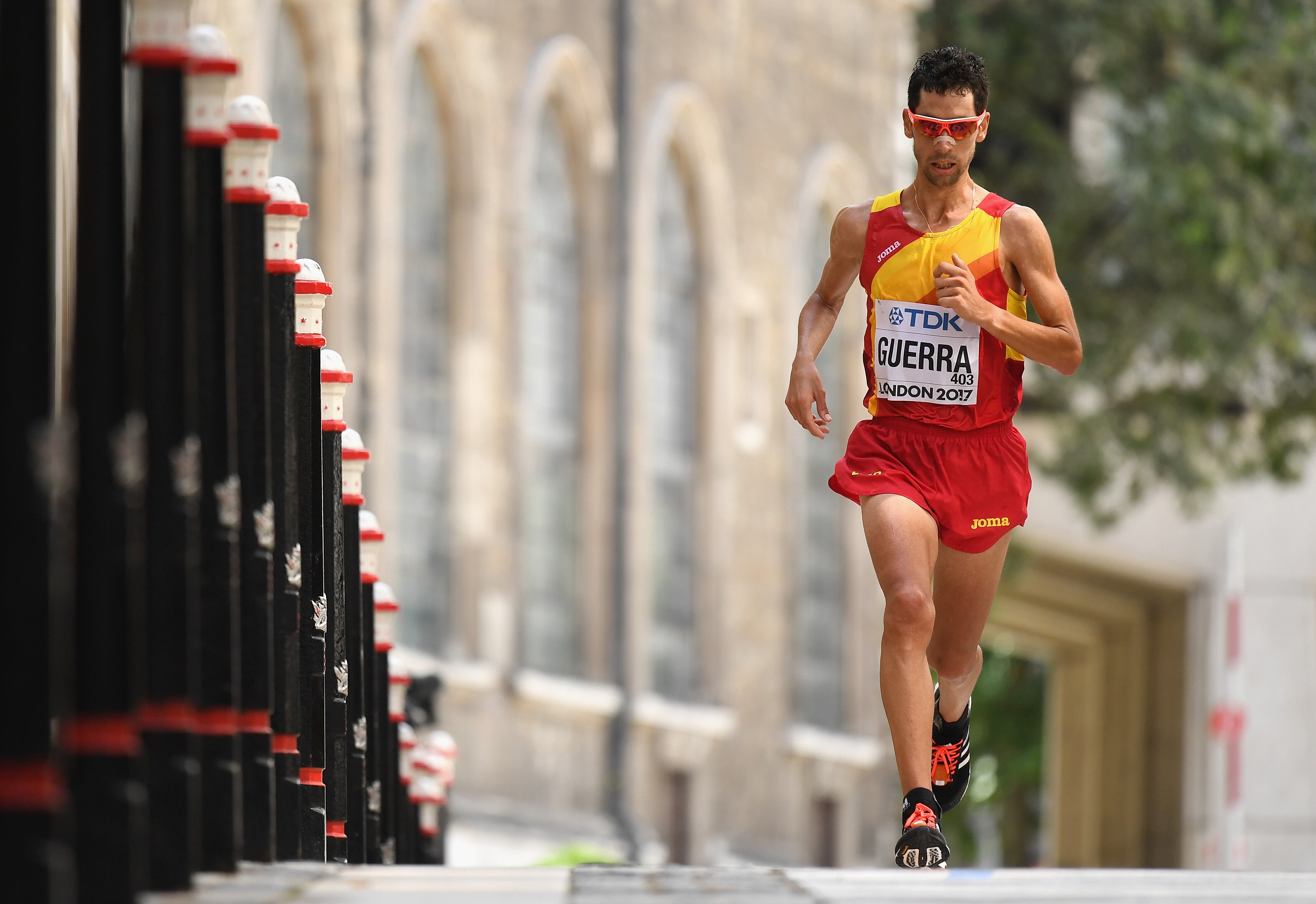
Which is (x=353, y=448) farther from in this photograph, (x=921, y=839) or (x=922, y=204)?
(x=921, y=839)

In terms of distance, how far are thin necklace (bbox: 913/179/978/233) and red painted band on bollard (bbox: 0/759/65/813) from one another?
378 centimetres

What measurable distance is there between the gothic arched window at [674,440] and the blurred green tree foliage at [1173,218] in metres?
2.63

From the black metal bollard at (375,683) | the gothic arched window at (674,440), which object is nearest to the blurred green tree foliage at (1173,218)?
the gothic arched window at (674,440)

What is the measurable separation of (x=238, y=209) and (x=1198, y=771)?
24276mm

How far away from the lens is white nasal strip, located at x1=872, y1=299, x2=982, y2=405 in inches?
257

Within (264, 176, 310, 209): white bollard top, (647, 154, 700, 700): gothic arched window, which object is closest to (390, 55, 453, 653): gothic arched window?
(647, 154, 700, 700): gothic arched window

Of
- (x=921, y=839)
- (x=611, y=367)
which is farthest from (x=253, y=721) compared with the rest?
(x=611, y=367)

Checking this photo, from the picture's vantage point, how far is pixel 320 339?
555 centimetres

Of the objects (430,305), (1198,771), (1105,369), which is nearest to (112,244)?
(430,305)

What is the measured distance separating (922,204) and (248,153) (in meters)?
2.23

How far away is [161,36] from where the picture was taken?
13.2ft

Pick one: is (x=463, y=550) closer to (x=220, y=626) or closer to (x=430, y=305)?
(x=430, y=305)

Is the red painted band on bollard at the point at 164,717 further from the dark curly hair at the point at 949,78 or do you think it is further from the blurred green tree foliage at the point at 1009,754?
the blurred green tree foliage at the point at 1009,754

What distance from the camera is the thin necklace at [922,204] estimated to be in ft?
21.6
